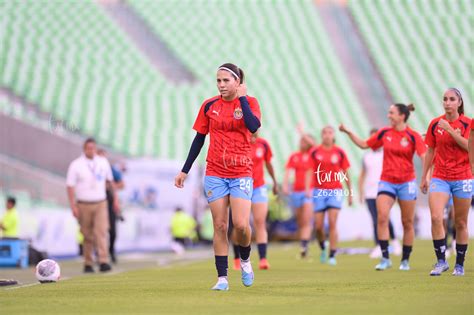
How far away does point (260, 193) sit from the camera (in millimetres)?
14945

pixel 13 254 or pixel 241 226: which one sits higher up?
pixel 241 226

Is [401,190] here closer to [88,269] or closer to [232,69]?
[232,69]

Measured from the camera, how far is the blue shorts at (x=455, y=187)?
37.7 ft

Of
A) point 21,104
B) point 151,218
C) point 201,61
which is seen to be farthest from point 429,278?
point 201,61

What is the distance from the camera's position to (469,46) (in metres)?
47.1

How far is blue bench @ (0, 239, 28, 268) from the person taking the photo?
19.0m

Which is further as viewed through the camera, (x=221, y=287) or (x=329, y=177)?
(x=329, y=177)

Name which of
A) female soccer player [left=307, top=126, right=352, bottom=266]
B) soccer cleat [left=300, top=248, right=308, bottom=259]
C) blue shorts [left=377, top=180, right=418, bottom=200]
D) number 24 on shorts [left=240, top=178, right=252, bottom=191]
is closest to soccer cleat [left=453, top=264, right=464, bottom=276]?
blue shorts [left=377, top=180, right=418, bottom=200]

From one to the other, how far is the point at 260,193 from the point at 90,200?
10.2 ft

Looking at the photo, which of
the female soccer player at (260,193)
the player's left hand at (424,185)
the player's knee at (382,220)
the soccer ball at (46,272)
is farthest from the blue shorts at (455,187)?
the soccer ball at (46,272)

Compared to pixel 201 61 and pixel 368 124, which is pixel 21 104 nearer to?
pixel 201 61

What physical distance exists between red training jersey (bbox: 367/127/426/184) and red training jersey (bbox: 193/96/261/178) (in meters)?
4.15

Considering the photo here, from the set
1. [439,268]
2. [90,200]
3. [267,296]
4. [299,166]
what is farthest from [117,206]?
[267,296]

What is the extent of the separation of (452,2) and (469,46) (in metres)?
3.28
